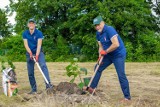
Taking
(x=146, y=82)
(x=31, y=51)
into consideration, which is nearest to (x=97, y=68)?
(x=31, y=51)

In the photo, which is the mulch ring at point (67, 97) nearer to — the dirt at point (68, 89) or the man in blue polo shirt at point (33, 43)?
the dirt at point (68, 89)

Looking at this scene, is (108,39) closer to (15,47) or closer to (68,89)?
(68,89)

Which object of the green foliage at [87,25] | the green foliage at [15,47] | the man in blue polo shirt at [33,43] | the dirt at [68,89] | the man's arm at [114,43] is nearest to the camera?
the man's arm at [114,43]

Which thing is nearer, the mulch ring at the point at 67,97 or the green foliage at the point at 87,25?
the mulch ring at the point at 67,97

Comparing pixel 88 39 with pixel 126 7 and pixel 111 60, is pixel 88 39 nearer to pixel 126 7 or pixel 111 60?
pixel 126 7

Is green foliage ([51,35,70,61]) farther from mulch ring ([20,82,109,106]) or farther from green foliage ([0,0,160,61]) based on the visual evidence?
mulch ring ([20,82,109,106])

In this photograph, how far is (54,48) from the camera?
3164cm

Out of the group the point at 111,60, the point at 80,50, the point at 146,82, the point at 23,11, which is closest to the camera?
the point at 111,60

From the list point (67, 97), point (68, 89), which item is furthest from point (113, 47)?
point (68, 89)

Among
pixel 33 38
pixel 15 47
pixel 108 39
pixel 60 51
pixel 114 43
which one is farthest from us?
pixel 15 47

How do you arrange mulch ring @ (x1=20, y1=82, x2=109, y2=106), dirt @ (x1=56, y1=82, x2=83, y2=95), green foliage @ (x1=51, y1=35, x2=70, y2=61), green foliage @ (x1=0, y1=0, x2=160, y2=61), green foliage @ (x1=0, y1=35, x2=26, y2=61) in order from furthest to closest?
green foliage @ (x1=0, y1=35, x2=26, y2=61) → green foliage @ (x1=51, y1=35, x2=70, y2=61) → green foliage @ (x1=0, y1=0, x2=160, y2=61) → dirt @ (x1=56, y1=82, x2=83, y2=95) → mulch ring @ (x1=20, y1=82, x2=109, y2=106)

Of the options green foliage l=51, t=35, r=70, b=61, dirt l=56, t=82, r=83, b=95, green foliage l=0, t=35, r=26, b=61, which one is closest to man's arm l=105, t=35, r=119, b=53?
dirt l=56, t=82, r=83, b=95

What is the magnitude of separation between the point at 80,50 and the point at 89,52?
1.38 metres

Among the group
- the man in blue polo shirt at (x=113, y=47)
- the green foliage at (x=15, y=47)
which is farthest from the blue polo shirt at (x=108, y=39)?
the green foliage at (x=15, y=47)
